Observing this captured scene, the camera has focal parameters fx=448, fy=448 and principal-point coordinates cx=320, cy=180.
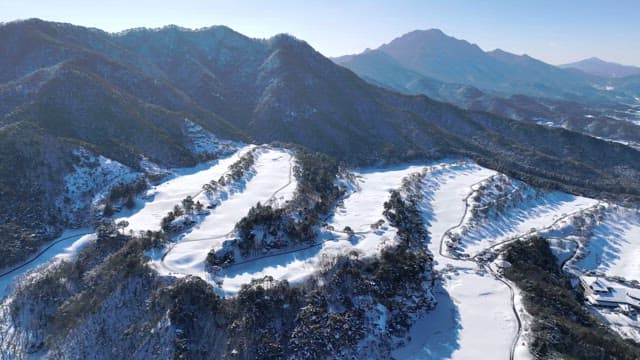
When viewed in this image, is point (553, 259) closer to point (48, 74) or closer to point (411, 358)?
point (411, 358)

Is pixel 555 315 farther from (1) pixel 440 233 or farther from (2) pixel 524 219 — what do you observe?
(2) pixel 524 219

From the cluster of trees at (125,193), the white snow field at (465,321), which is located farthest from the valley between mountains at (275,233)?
the cluster of trees at (125,193)

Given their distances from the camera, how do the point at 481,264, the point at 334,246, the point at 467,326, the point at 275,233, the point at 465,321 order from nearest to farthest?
1. the point at 467,326
2. the point at 465,321
3. the point at 334,246
4. the point at 275,233
5. the point at 481,264

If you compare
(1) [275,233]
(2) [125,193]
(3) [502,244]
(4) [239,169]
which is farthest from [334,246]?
(2) [125,193]

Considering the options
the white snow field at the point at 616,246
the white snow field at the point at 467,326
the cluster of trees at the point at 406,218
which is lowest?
the white snow field at the point at 616,246

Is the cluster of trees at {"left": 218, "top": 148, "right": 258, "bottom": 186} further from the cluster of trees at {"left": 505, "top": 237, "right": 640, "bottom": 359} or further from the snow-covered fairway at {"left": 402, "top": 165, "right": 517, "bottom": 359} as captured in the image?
the cluster of trees at {"left": 505, "top": 237, "right": 640, "bottom": 359}

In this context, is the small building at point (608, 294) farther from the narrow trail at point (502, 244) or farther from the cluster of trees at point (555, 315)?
the narrow trail at point (502, 244)
